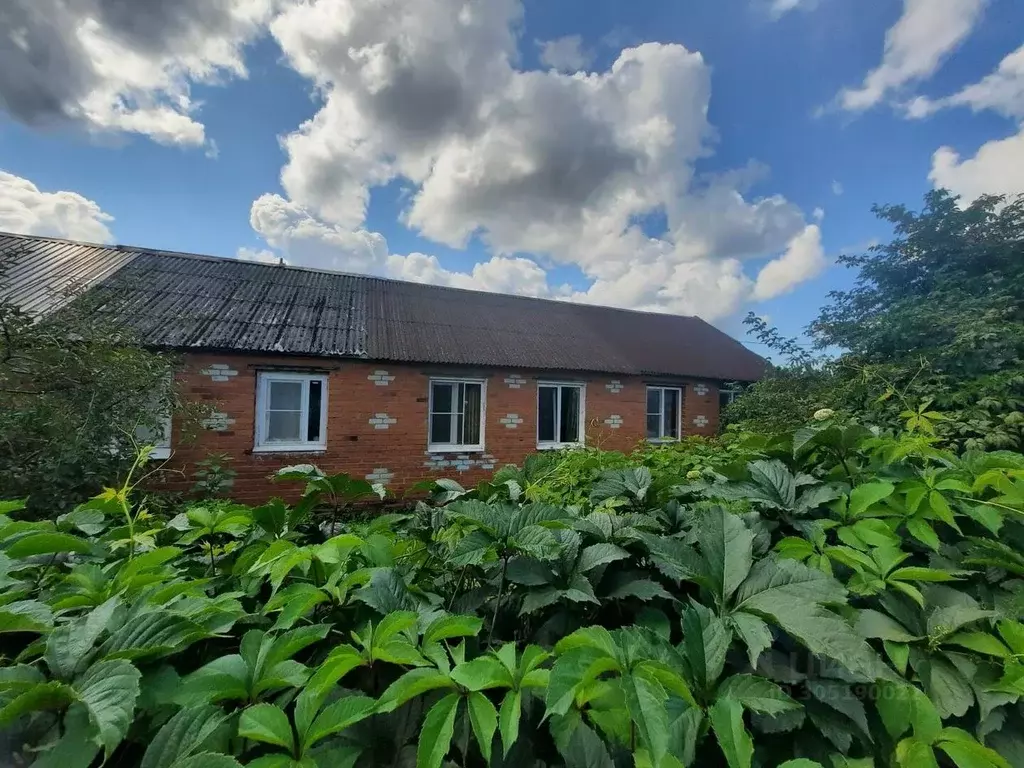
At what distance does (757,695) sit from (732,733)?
0.33 feet

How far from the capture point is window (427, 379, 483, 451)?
7.85 metres

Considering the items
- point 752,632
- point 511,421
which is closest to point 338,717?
point 752,632

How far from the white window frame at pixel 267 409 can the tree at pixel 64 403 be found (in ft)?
5.72

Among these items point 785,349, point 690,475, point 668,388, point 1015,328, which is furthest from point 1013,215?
point 690,475

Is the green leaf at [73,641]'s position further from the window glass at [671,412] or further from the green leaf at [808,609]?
the window glass at [671,412]

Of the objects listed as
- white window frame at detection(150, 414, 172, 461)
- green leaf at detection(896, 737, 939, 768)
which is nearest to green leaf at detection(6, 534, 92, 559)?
green leaf at detection(896, 737, 939, 768)

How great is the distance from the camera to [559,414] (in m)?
8.74

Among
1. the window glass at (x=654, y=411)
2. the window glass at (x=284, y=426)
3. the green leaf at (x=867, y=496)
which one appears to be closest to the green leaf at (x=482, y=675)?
the green leaf at (x=867, y=496)

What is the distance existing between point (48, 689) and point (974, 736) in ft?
4.59

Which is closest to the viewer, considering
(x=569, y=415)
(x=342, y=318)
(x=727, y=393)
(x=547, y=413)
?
(x=342, y=318)

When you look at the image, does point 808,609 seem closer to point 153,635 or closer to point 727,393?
point 153,635

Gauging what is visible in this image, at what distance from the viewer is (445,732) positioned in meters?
0.58

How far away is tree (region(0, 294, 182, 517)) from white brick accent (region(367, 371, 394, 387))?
2.89 m

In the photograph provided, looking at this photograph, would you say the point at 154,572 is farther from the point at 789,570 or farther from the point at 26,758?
the point at 789,570
